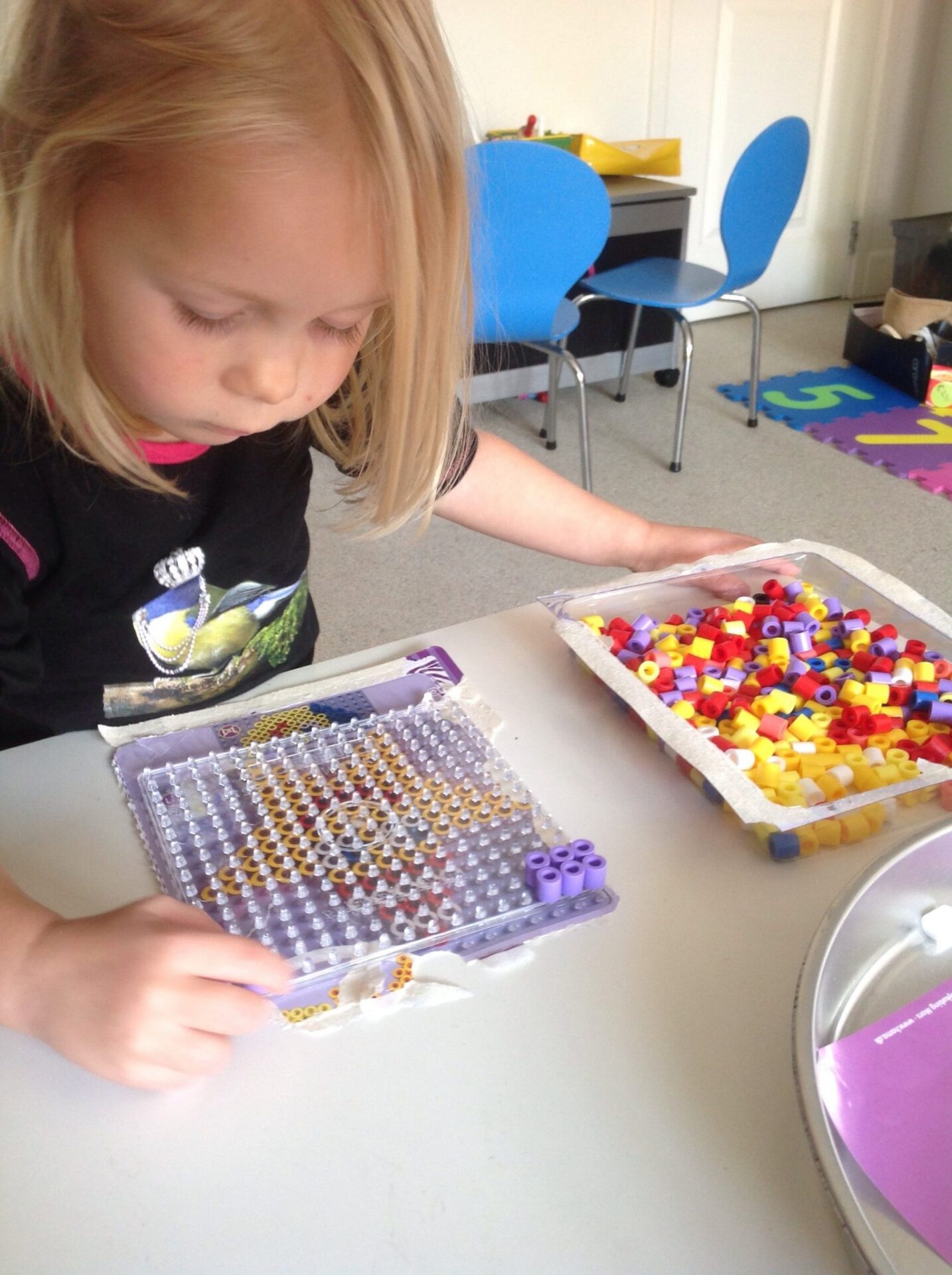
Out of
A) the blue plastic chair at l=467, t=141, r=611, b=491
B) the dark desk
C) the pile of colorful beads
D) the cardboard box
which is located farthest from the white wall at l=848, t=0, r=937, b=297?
the pile of colorful beads

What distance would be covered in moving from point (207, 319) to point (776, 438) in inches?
86.3

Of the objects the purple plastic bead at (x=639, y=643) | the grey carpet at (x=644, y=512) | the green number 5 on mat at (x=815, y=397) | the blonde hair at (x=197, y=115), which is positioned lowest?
the grey carpet at (x=644, y=512)

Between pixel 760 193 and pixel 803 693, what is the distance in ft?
6.33

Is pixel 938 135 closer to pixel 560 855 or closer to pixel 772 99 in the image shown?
pixel 772 99

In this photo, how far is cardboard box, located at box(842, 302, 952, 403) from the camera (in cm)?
262

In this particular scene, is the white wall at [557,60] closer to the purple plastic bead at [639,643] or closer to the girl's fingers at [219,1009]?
the purple plastic bead at [639,643]

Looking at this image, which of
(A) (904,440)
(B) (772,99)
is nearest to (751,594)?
(A) (904,440)

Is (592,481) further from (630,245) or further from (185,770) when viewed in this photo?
(185,770)

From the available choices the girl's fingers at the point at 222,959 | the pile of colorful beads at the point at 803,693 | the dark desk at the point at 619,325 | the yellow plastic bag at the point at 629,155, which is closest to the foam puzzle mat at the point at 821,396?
the dark desk at the point at 619,325

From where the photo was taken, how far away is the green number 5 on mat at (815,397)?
2.64 metres

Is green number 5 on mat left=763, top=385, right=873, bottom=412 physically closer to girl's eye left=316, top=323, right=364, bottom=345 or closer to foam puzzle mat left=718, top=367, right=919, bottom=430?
foam puzzle mat left=718, top=367, right=919, bottom=430

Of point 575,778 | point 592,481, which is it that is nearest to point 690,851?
point 575,778

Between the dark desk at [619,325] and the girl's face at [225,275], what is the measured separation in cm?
189

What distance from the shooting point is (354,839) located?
0.50m
